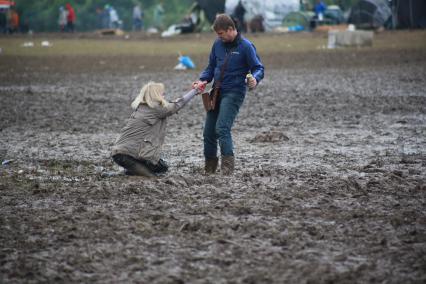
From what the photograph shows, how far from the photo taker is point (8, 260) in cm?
724

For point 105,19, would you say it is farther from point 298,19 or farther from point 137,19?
point 298,19

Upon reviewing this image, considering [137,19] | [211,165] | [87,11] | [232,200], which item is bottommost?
[137,19]

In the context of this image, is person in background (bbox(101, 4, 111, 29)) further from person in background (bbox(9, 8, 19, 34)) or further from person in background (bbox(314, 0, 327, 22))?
person in background (bbox(314, 0, 327, 22))

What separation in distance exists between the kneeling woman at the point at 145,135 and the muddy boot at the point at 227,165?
74 cm

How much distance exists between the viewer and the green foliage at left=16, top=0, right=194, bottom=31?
237 ft

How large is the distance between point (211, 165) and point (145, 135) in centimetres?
91

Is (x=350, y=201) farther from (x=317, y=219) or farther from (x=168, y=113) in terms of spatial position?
(x=168, y=113)

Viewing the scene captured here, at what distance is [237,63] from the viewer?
35.6ft

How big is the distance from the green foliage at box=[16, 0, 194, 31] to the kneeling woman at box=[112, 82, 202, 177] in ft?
195

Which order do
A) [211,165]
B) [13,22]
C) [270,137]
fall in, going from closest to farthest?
[211,165] → [270,137] → [13,22]

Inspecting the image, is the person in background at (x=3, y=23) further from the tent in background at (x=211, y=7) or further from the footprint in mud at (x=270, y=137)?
the footprint in mud at (x=270, y=137)

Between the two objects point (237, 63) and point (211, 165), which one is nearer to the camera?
point (237, 63)

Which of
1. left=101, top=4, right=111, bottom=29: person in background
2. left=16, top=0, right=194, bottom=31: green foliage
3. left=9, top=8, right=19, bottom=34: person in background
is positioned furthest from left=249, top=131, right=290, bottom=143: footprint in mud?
left=101, top=4, right=111, bottom=29: person in background

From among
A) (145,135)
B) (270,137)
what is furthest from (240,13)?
(145,135)
